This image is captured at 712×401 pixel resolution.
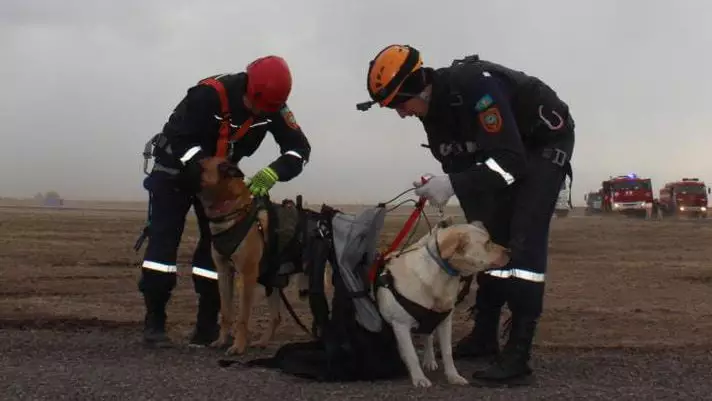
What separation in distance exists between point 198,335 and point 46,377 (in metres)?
1.98

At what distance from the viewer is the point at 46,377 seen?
205 inches

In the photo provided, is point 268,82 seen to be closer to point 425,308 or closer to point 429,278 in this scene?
point 429,278

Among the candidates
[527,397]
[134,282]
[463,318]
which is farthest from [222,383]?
[134,282]

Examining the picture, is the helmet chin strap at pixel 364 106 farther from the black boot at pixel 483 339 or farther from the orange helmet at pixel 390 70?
the black boot at pixel 483 339

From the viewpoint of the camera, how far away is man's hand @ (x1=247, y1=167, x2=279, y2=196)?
6648 mm

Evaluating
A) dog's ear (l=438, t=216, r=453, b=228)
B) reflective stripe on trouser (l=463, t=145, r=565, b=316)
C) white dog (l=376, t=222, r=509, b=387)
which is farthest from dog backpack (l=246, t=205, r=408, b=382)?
reflective stripe on trouser (l=463, t=145, r=565, b=316)

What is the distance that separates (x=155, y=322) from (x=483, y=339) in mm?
2785

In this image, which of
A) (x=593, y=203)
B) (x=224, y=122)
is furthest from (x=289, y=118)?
(x=593, y=203)

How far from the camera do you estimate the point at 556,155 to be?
5.52m

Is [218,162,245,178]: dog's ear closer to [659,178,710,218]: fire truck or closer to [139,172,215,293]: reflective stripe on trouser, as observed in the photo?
[139,172,215,293]: reflective stripe on trouser

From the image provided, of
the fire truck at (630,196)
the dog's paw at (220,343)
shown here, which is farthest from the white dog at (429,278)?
the fire truck at (630,196)

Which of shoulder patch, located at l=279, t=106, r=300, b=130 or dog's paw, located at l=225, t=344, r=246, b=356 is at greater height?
shoulder patch, located at l=279, t=106, r=300, b=130

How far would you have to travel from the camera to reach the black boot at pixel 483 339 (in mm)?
6496

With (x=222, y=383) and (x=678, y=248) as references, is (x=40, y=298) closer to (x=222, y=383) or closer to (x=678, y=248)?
(x=222, y=383)
